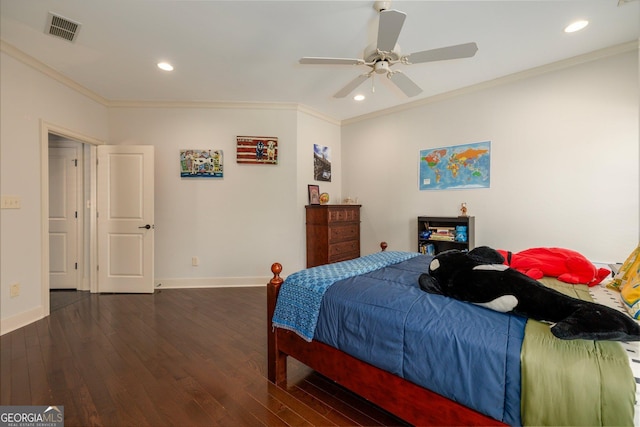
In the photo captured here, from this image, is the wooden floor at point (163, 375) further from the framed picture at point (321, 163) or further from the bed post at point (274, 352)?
the framed picture at point (321, 163)

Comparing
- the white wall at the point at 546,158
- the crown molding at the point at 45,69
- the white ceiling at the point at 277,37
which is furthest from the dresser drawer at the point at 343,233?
the crown molding at the point at 45,69

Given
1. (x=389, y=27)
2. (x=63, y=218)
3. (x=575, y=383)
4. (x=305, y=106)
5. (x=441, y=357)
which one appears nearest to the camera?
(x=575, y=383)

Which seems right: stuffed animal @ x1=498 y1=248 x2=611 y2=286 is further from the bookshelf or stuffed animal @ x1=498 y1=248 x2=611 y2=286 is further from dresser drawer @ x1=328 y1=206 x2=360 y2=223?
dresser drawer @ x1=328 y1=206 x2=360 y2=223

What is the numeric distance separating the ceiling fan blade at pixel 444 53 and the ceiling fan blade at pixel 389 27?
8.5 inches

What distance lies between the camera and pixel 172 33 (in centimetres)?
241

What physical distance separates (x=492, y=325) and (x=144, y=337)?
2704 millimetres

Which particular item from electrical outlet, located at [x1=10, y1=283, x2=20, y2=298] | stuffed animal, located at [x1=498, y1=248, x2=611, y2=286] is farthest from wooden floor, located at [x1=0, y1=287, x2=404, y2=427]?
stuffed animal, located at [x1=498, y1=248, x2=611, y2=286]

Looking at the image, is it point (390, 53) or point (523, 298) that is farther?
point (390, 53)

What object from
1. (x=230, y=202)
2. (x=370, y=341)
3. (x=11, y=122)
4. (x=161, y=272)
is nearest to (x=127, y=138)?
(x=11, y=122)

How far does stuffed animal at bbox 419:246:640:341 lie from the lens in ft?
3.19

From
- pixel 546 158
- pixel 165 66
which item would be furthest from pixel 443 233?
pixel 165 66

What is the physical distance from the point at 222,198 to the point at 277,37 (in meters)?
2.35

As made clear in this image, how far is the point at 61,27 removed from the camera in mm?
2295

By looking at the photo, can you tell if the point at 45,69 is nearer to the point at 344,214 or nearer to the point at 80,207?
Answer: the point at 80,207
